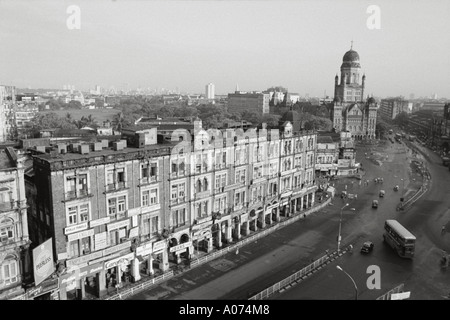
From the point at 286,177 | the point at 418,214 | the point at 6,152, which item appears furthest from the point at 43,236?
the point at 418,214

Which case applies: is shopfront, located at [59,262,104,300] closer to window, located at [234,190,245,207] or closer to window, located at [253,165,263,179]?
window, located at [234,190,245,207]

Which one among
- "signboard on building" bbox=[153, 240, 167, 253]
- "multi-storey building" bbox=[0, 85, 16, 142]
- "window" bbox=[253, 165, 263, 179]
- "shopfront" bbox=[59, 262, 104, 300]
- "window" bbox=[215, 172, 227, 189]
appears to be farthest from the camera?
"multi-storey building" bbox=[0, 85, 16, 142]

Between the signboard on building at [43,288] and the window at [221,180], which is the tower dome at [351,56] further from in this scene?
the signboard on building at [43,288]

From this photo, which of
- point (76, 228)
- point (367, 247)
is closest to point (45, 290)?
point (76, 228)

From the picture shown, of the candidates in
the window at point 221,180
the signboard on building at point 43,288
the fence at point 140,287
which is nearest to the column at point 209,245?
the window at point 221,180

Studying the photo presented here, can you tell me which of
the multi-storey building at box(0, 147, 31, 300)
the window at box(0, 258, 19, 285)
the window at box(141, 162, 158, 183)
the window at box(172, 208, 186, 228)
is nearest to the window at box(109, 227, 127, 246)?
the window at box(141, 162, 158, 183)

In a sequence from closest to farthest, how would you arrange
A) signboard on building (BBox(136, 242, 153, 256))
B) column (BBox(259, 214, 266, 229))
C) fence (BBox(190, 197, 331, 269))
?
signboard on building (BBox(136, 242, 153, 256)) < fence (BBox(190, 197, 331, 269)) < column (BBox(259, 214, 266, 229))

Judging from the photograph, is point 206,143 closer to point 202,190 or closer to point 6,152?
point 202,190
